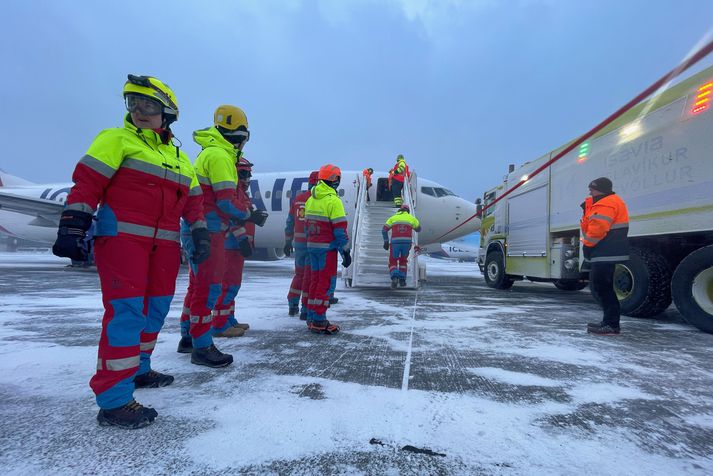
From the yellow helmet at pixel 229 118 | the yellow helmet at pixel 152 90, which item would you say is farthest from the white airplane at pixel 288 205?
the yellow helmet at pixel 152 90

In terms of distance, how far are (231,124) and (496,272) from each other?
25.9ft

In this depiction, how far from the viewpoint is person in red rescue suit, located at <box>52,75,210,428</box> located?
193 cm

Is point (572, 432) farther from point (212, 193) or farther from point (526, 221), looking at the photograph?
point (526, 221)

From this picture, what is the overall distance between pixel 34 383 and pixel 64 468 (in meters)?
1.31

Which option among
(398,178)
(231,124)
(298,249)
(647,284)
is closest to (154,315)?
(231,124)

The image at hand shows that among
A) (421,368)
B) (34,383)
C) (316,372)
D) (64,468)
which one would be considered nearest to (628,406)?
(421,368)

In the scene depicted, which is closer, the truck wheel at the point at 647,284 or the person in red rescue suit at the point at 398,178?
the truck wheel at the point at 647,284

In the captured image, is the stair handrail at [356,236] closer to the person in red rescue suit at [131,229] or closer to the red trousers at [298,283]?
the red trousers at [298,283]

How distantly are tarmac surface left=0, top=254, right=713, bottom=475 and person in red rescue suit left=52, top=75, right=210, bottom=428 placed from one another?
241 millimetres

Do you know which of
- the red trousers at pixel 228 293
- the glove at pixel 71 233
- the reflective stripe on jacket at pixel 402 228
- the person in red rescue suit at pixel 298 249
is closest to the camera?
the glove at pixel 71 233

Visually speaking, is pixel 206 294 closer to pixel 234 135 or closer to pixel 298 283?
pixel 234 135

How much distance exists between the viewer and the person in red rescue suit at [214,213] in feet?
9.68

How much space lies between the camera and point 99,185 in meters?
2.00

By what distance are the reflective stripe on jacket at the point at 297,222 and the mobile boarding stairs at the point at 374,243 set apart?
2.75 meters
